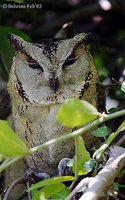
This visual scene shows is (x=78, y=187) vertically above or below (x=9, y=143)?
below

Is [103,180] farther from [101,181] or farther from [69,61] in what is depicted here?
[69,61]

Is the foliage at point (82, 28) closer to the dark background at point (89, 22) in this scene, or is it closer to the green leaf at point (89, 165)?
the dark background at point (89, 22)

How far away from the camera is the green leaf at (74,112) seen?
130 centimetres

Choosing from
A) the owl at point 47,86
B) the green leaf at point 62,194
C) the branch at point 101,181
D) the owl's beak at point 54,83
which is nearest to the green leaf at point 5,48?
the owl at point 47,86

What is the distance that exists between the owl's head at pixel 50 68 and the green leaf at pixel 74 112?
82 centimetres

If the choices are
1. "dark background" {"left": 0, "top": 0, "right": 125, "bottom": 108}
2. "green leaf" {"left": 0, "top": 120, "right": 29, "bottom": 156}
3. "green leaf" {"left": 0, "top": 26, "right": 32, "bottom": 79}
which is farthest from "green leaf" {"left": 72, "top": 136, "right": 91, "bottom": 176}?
"dark background" {"left": 0, "top": 0, "right": 125, "bottom": 108}

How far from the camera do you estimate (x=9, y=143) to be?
1.33 metres

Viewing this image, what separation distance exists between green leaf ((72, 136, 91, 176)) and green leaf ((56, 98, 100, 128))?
0.32 feet

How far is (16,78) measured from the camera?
2354 millimetres

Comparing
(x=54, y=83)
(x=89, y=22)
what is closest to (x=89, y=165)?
(x=54, y=83)

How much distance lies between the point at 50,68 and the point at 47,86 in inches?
3.4

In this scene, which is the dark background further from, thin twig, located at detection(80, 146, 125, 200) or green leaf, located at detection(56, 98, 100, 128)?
green leaf, located at detection(56, 98, 100, 128)

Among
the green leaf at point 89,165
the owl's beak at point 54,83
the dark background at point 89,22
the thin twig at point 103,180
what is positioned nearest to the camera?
the thin twig at point 103,180

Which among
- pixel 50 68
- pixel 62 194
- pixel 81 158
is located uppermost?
pixel 50 68
